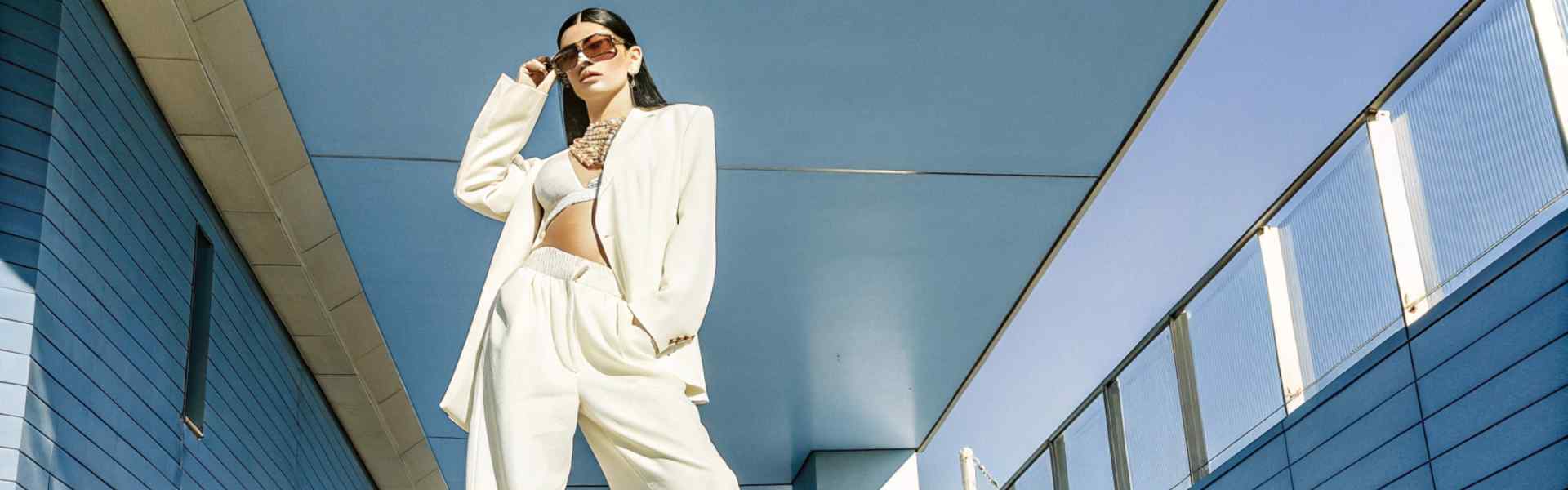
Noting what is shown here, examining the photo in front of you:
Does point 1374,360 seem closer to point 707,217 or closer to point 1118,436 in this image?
point 1118,436

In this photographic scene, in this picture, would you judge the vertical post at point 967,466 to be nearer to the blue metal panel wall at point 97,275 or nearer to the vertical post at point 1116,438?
the vertical post at point 1116,438

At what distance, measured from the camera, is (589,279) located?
3.12 metres

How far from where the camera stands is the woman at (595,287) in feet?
9.87

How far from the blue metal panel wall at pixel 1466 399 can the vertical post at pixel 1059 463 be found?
8.44ft

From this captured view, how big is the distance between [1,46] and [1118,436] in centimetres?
546

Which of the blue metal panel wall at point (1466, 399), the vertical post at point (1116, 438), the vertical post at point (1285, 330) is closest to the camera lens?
the blue metal panel wall at point (1466, 399)

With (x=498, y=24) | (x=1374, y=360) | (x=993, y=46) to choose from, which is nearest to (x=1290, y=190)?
(x=1374, y=360)

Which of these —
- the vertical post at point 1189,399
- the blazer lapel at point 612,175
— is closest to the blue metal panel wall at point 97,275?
the blazer lapel at point 612,175

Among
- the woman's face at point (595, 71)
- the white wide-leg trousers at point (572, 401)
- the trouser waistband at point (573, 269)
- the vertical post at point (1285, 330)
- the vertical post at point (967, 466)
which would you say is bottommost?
the white wide-leg trousers at point (572, 401)

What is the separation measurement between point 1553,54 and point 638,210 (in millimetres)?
3046

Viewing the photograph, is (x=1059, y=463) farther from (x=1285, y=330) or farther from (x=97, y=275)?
(x=97, y=275)

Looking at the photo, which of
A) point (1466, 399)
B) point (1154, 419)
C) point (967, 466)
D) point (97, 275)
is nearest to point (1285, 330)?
point (1466, 399)

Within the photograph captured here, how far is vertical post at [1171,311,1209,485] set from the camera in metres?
7.43

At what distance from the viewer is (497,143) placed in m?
3.45
